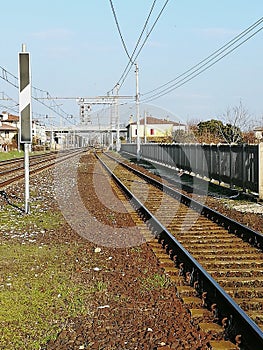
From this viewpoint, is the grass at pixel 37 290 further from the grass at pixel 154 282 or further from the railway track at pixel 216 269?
the railway track at pixel 216 269

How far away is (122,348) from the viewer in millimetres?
4785

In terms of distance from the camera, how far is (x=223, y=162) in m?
21.4

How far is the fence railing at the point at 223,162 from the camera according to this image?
1747 centimetres

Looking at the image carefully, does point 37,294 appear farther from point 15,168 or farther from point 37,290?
point 15,168

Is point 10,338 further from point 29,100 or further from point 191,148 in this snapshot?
point 191,148

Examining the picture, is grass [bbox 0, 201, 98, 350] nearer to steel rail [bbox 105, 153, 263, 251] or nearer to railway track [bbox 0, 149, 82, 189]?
steel rail [bbox 105, 153, 263, 251]

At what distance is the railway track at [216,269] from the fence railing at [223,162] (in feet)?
11.7

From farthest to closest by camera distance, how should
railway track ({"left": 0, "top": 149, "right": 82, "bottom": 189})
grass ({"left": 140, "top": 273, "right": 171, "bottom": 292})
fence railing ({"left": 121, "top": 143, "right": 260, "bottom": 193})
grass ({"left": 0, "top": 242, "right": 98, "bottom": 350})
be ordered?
railway track ({"left": 0, "top": 149, "right": 82, "bottom": 189})
fence railing ({"left": 121, "top": 143, "right": 260, "bottom": 193})
grass ({"left": 140, "top": 273, "right": 171, "bottom": 292})
grass ({"left": 0, "top": 242, "right": 98, "bottom": 350})

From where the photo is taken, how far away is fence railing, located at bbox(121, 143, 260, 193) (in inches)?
688

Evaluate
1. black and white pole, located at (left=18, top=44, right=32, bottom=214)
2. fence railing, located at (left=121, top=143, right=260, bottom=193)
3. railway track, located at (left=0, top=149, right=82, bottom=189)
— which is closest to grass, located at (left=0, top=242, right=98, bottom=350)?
black and white pole, located at (left=18, top=44, right=32, bottom=214)

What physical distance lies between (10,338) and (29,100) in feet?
25.8

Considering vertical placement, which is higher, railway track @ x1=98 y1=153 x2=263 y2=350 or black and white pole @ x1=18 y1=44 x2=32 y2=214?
black and white pole @ x1=18 y1=44 x2=32 y2=214

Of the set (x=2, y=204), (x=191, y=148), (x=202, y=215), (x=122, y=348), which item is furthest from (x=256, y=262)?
(x=191, y=148)

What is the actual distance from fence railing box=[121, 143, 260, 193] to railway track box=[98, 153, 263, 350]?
3.57m
